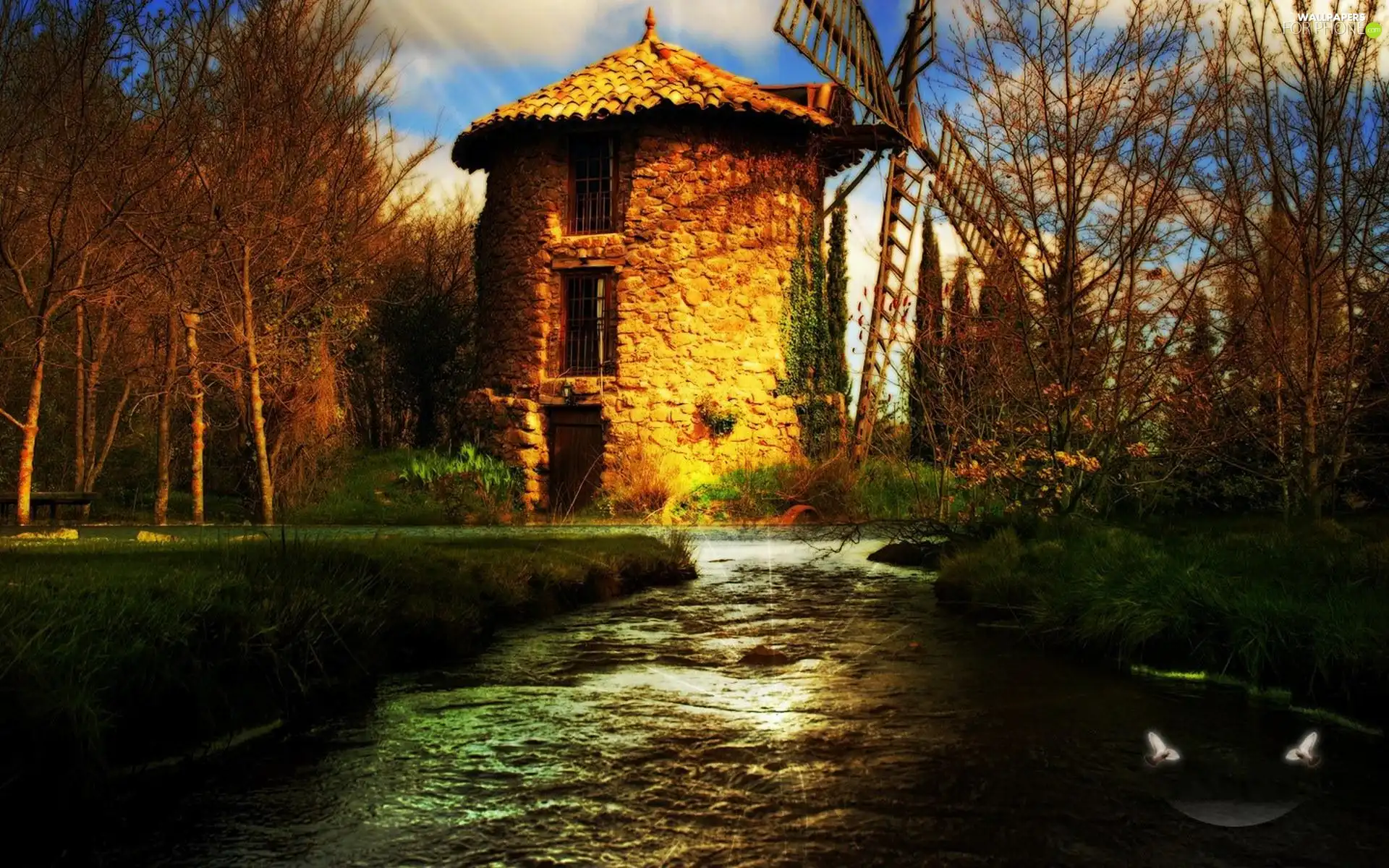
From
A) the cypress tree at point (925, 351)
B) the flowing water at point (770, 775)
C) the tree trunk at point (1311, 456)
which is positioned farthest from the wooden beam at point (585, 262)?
the flowing water at point (770, 775)

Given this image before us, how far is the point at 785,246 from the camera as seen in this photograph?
63.3 ft

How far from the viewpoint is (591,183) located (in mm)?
19219

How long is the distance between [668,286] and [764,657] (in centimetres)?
1281

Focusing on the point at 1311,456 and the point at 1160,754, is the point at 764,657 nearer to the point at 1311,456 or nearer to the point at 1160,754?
the point at 1160,754

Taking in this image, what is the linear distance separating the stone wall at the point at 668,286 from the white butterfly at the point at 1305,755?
13.5 metres

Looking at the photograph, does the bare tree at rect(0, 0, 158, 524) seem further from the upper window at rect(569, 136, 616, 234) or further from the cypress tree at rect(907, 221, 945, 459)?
the upper window at rect(569, 136, 616, 234)

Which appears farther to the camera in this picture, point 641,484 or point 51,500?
point 641,484

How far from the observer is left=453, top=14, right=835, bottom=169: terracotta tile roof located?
17.6m

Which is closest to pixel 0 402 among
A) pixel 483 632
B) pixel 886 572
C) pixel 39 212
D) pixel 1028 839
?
pixel 39 212

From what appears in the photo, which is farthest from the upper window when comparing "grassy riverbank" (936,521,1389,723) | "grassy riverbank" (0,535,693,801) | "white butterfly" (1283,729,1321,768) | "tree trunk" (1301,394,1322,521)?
"white butterfly" (1283,729,1321,768)

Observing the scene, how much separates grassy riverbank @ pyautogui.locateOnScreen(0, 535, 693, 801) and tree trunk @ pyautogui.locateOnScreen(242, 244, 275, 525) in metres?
6.60

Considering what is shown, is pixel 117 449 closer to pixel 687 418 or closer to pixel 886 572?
pixel 687 418

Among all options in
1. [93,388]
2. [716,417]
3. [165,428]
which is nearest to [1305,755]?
[716,417]

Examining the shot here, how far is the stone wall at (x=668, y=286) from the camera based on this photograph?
18.1 m
